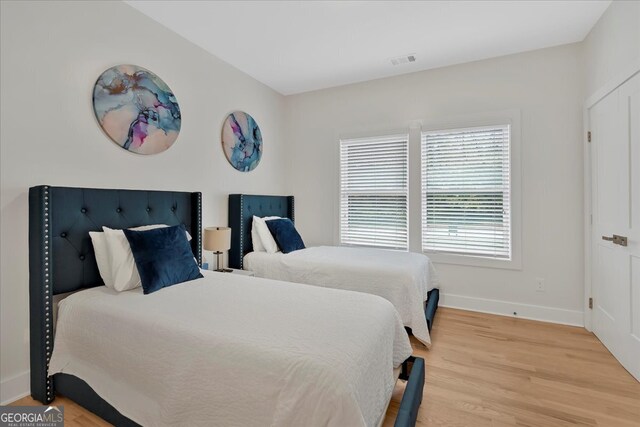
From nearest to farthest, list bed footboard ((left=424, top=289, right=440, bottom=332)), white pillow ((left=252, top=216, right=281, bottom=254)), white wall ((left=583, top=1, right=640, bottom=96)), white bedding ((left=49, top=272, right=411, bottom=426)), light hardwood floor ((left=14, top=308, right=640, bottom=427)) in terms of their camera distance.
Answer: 1. white bedding ((left=49, top=272, right=411, bottom=426))
2. light hardwood floor ((left=14, top=308, right=640, bottom=427))
3. white wall ((left=583, top=1, right=640, bottom=96))
4. bed footboard ((left=424, top=289, right=440, bottom=332))
5. white pillow ((left=252, top=216, right=281, bottom=254))

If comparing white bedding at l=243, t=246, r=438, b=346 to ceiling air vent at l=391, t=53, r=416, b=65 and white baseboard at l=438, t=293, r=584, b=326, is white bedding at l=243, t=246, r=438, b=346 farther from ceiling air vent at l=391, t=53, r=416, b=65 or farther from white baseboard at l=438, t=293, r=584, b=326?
ceiling air vent at l=391, t=53, r=416, b=65

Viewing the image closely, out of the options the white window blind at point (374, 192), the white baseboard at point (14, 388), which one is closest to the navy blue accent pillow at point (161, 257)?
the white baseboard at point (14, 388)

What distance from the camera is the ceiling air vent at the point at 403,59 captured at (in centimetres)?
324

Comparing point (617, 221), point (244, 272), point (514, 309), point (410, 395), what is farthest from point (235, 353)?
point (514, 309)

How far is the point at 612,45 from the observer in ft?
7.71

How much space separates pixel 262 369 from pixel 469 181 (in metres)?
3.08

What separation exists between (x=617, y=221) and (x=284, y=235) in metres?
2.93

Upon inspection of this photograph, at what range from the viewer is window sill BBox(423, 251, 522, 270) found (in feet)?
10.5

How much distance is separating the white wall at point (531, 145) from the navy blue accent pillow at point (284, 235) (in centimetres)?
141

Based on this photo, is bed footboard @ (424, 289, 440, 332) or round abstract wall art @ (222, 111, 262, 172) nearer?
bed footboard @ (424, 289, 440, 332)

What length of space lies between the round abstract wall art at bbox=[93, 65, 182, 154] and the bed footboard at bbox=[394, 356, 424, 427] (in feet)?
8.19

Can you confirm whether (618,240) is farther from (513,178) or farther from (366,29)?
(366,29)

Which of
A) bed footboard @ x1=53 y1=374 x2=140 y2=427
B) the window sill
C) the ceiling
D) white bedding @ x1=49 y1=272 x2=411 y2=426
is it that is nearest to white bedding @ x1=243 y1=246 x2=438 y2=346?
the window sill

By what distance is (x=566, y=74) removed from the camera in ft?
9.77
